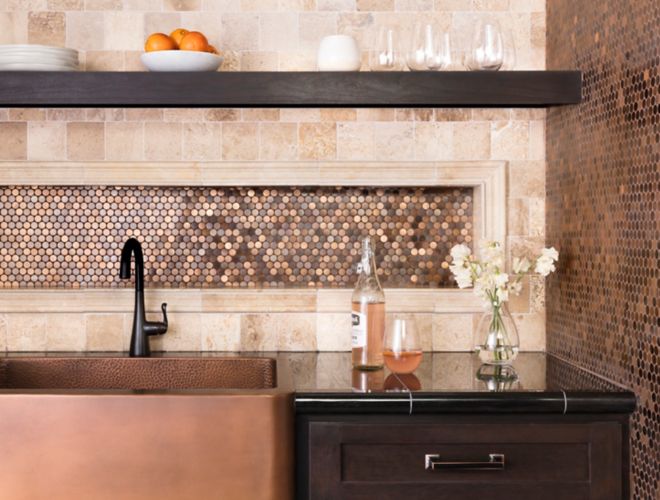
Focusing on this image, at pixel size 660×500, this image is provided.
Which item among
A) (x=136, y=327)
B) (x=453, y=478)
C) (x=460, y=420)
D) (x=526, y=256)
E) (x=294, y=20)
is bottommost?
(x=453, y=478)

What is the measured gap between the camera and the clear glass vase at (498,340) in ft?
7.30

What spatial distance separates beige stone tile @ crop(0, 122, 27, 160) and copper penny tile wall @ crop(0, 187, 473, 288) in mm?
99

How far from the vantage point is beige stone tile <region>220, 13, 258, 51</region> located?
8.37 feet

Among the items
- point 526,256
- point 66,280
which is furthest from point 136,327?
point 526,256

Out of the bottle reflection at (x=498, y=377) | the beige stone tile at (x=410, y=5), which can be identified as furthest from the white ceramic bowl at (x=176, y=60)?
the bottle reflection at (x=498, y=377)

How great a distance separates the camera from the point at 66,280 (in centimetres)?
256

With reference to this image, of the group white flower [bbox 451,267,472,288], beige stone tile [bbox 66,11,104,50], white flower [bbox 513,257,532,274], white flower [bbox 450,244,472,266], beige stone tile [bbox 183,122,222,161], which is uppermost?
beige stone tile [bbox 66,11,104,50]

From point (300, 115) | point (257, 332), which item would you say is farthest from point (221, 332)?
point (300, 115)

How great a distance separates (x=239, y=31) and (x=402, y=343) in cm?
109

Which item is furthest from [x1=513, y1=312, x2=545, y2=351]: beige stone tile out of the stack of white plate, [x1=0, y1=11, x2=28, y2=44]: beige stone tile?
[x1=0, y1=11, x2=28, y2=44]: beige stone tile

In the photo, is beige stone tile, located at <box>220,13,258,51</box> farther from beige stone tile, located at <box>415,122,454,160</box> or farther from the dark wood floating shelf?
beige stone tile, located at <box>415,122,454,160</box>

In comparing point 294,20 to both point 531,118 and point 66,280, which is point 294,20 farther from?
point 66,280

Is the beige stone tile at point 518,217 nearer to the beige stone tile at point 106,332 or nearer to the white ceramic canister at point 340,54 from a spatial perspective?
the white ceramic canister at point 340,54

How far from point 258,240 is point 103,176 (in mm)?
489
